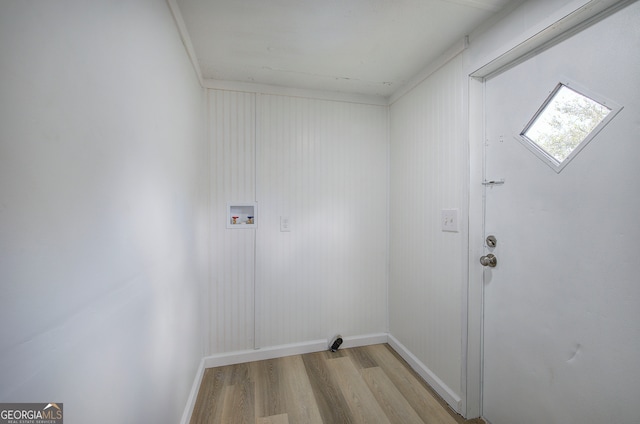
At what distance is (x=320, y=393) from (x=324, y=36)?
7.94ft

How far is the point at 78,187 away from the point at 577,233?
1.79 m

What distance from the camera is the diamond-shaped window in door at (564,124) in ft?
3.36

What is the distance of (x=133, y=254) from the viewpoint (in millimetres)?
→ 822

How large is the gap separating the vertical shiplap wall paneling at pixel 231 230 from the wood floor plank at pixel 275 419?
662 millimetres

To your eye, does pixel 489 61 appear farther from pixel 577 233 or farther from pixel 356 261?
pixel 356 261

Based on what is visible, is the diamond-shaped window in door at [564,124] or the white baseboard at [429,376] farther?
the white baseboard at [429,376]

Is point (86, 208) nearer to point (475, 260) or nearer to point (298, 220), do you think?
point (298, 220)

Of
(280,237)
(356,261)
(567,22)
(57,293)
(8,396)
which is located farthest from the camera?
(356,261)

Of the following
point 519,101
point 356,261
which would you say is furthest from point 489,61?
point 356,261

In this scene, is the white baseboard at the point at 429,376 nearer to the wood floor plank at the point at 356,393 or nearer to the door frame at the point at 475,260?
the door frame at the point at 475,260

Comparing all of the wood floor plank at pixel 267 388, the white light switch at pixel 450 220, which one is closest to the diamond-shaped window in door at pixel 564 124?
the white light switch at pixel 450 220

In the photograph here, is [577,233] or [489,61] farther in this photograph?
[489,61]

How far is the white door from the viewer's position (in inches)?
36.5

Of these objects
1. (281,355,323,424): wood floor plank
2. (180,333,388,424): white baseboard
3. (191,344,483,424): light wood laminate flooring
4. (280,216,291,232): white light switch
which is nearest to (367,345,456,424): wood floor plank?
(191,344,483,424): light wood laminate flooring
